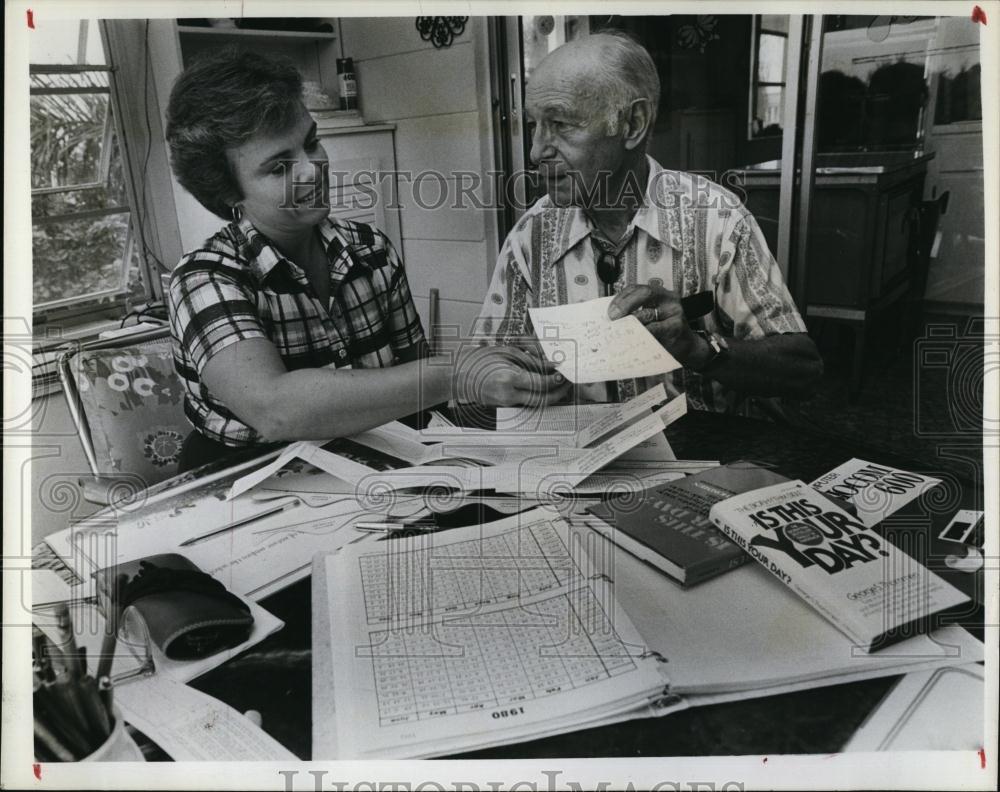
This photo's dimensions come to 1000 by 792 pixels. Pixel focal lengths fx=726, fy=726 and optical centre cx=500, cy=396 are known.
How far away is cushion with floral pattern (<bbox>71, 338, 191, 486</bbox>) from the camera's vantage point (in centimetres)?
119

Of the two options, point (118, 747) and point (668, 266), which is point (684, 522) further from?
point (118, 747)

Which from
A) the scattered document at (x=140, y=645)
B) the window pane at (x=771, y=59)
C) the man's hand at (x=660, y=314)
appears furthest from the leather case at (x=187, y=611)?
the window pane at (x=771, y=59)

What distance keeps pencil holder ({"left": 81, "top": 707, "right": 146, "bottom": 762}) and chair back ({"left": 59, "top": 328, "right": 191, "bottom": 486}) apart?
0.40m

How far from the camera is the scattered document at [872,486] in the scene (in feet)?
3.59

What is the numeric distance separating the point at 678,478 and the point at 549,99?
0.65 meters

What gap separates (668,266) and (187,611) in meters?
0.88

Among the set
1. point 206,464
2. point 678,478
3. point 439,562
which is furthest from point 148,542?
point 678,478

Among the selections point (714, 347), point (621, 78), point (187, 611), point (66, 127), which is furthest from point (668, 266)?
point (66, 127)

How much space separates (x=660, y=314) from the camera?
1202mm

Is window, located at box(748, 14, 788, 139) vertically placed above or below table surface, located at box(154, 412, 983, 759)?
above

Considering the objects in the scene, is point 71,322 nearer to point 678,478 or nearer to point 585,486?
point 585,486

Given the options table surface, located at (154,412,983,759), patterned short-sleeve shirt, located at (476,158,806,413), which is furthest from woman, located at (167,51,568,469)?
table surface, located at (154,412,983,759)

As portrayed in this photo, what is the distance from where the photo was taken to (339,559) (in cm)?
104

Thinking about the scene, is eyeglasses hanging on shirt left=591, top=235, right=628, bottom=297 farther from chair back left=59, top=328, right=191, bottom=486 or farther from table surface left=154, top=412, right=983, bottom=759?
chair back left=59, top=328, right=191, bottom=486
